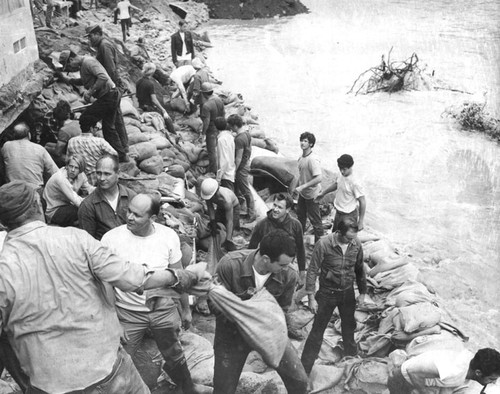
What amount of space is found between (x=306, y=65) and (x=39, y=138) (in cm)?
1231

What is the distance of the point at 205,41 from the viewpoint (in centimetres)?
1875

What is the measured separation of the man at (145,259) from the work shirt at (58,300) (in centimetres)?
81

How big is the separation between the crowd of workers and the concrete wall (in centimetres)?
97

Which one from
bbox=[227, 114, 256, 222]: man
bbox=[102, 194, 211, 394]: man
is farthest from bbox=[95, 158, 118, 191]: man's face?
bbox=[227, 114, 256, 222]: man

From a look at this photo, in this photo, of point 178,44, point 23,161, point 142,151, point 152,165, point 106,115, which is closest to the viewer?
point 23,161

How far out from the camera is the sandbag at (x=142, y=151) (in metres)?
6.46

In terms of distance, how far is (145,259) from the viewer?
119 inches

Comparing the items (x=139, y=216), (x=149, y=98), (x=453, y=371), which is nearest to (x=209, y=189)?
(x=139, y=216)

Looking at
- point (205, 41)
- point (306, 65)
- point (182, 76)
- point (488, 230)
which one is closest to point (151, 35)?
point (205, 41)

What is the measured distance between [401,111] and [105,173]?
10715mm

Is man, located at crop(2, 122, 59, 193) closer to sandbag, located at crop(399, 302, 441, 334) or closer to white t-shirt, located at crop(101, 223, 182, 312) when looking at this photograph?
white t-shirt, located at crop(101, 223, 182, 312)

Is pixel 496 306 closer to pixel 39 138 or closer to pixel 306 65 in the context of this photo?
pixel 39 138

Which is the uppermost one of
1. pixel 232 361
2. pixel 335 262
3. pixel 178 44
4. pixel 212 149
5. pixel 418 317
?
pixel 178 44

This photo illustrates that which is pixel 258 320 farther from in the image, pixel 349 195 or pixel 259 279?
pixel 349 195
